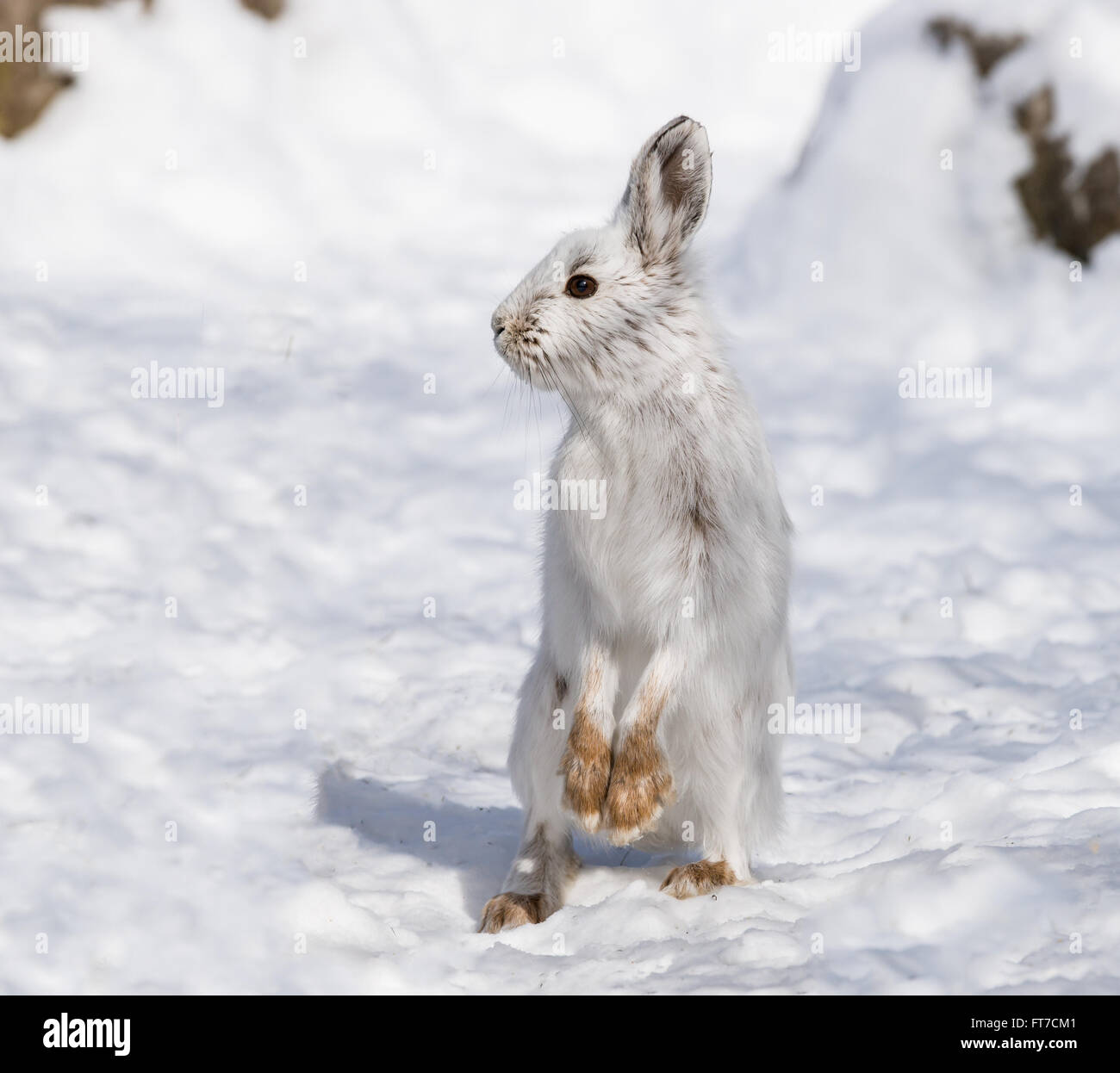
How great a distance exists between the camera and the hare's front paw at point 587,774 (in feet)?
13.0

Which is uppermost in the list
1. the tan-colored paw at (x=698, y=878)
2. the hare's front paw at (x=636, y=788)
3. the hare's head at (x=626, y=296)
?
the hare's head at (x=626, y=296)

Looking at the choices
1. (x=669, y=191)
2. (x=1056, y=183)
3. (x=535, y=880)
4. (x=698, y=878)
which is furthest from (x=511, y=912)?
(x=1056, y=183)

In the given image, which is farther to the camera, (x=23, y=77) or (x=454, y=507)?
(x=23, y=77)

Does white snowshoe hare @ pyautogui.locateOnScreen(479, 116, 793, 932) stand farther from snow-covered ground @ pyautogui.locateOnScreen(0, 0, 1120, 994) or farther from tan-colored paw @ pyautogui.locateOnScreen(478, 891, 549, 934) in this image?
snow-covered ground @ pyautogui.locateOnScreen(0, 0, 1120, 994)

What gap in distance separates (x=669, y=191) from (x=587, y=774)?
5.57ft

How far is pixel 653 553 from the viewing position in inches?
153

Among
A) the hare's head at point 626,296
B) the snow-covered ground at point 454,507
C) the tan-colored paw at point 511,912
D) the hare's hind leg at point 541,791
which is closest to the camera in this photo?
the snow-covered ground at point 454,507

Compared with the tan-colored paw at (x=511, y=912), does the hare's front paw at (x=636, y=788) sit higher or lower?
higher

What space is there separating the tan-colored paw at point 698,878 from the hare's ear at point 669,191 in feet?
5.76

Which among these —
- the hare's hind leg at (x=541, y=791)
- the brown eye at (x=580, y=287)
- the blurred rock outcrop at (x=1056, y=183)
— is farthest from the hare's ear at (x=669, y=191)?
the blurred rock outcrop at (x=1056, y=183)

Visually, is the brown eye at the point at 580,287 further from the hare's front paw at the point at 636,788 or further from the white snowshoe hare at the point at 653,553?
the hare's front paw at the point at 636,788

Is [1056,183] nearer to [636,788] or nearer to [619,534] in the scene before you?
[619,534]

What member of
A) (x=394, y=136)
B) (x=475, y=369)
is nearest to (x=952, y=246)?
(x=475, y=369)
